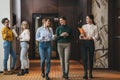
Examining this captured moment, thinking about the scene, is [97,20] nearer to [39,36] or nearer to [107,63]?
[107,63]

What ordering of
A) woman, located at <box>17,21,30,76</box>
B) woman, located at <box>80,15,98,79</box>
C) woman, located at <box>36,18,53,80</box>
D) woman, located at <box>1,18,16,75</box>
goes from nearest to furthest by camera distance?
woman, located at <box>36,18,53,80</box>, woman, located at <box>80,15,98,79</box>, woman, located at <box>17,21,30,76</box>, woman, located at <box>1,18,16,75</box>

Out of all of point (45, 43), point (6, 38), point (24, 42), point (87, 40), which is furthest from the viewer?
point (6, 38)

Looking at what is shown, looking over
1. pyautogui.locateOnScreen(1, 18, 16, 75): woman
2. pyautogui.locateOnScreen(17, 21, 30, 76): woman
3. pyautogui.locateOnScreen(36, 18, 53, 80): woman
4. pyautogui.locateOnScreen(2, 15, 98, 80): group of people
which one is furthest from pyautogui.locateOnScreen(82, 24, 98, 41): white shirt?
pyautogui.locateOnScreen(1, 18, 16, 75): woman

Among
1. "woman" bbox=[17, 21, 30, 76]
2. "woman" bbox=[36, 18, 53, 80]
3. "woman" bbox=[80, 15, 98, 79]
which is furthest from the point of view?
"woman" bbox=[17, 21, 30, 76]

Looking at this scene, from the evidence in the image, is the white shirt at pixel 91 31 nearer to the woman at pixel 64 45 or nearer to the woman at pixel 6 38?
the woman at pixel 64 45

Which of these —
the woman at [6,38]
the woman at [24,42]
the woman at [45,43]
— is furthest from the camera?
the woman at [6,38]

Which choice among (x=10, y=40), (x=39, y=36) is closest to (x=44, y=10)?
(x=10, y=40)

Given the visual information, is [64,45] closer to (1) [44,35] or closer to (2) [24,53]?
(1) [44,35]

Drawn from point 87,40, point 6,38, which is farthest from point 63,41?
Answer: point 6,38

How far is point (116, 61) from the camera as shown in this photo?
989 centimetres

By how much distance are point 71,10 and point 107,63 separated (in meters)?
5.62

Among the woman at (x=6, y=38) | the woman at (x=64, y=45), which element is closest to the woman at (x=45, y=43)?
the woman at (x=64, y=45)

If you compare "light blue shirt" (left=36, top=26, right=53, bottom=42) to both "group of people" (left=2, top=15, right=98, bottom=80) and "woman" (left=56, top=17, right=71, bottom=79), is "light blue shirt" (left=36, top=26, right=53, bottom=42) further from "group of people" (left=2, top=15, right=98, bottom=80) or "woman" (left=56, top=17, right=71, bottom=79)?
"woman" (left=56, top=17, right=71, bottom=79)

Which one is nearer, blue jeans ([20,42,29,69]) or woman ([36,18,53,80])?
woman ([36,18,53,80])
